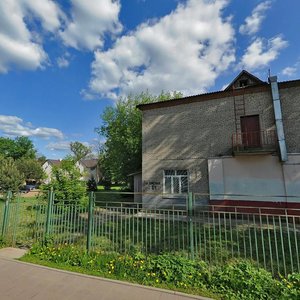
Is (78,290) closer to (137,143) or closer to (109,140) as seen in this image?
(137,143)

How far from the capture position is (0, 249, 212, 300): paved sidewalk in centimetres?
400

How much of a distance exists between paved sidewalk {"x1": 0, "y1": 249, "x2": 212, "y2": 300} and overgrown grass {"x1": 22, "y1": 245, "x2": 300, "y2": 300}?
26 cm

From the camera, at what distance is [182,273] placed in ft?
14.8

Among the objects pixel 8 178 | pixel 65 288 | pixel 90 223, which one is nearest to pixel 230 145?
pixel 90 223

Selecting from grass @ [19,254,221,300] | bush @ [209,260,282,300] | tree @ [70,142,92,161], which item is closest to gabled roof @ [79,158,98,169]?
tree @ [70,142,92,161]

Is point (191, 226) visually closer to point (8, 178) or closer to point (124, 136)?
point (124, 136)

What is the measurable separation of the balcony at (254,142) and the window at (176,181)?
12.2ft

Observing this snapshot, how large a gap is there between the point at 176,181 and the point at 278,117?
7.26 metres

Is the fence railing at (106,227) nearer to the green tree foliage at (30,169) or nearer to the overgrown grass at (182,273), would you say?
the overgrown grass at (182,273)

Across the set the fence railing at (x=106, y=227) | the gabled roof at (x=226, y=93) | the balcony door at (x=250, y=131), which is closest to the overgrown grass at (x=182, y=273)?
the fence railing at (x=106, y=227)

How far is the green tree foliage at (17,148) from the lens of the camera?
191ft

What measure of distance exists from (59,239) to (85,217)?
1.02 m

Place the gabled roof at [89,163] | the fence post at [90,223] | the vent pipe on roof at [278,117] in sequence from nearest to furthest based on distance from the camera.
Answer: the fence post at [90,223], the vent pipe on roof at [278,117], the gabled roof at [89,163]

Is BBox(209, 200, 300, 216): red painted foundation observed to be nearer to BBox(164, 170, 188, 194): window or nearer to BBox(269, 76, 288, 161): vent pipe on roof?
BBox(164, 170, 188, 194): window
